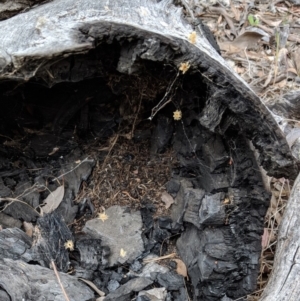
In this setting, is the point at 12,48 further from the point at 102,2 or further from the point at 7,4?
the point at 7,4

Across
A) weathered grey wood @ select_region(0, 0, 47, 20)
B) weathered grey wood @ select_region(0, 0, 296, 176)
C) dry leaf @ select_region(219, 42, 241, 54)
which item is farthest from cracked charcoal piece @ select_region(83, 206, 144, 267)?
dry leaf @ select_region(219, 42, 241, 54)

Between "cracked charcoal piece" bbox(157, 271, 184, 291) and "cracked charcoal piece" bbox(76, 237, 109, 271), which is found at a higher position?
"cracked charcoal piece" bbox(76, 237, 109, 271)

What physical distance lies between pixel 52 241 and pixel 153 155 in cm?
48

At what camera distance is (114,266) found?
1.64m

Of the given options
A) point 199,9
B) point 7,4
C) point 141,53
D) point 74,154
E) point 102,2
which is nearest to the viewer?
point 141,53

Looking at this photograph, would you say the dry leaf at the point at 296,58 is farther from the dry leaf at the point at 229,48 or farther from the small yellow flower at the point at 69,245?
the small yellow flower at the point at 69,245

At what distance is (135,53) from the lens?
1304 mm

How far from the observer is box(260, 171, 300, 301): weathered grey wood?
4.30ft

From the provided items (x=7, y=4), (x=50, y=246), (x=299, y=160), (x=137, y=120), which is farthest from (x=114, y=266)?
(x=7, y=4)

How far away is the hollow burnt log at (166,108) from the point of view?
51.9 inches

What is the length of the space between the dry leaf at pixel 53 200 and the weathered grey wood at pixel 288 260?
32.8 inches

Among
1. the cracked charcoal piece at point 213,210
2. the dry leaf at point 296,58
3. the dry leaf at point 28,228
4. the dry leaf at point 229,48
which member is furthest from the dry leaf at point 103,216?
the dry leaf at point 296,58

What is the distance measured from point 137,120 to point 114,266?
0.53 metres

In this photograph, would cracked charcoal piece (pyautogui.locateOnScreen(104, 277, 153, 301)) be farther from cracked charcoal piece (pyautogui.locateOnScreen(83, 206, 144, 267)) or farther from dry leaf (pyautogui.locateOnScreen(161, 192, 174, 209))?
dry leaf (pyautogui.locateOnScreen(161, 192, 174, 209))
